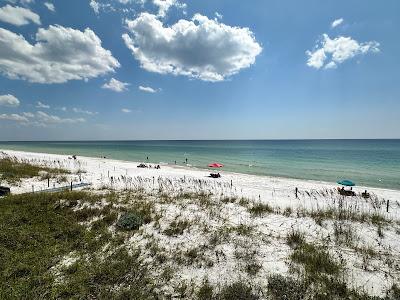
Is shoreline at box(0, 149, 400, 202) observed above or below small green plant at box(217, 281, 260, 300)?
below

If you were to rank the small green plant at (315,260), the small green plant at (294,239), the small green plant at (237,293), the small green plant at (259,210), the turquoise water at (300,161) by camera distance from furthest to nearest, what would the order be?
1. the turquoise water at (300,161)
2. the small green plant at (259,210)
3. the small green plant at (294,239)
4. the small green plant at (315,260)
5. the small green plant at (237,293)

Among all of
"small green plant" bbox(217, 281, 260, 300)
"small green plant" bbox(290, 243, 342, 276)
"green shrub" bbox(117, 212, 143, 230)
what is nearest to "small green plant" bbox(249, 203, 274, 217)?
"small green plant" bbox(290, 243, 342, 276)

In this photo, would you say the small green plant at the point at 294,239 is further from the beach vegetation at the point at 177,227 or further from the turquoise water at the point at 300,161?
the turquoise water at the point at 300,161

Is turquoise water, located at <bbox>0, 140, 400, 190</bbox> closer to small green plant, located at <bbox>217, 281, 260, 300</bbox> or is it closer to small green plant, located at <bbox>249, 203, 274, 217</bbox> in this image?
small green plant, located at <bbox>249, 203, 274, 217</bbox>

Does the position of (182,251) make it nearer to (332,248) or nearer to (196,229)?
(196,229)

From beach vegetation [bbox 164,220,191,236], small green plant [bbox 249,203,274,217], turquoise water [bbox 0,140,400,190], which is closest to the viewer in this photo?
beach vegetation [bbox 164,220,191,236]

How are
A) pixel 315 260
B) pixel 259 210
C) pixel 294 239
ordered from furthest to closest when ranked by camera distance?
pixel 259 210 < pixel 294 239 < pixel 315 260

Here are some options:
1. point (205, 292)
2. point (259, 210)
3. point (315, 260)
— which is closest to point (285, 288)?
point (315, 260)

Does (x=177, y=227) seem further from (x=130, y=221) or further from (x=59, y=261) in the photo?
(x=59, y=261)

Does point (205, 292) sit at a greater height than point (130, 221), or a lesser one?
lesser

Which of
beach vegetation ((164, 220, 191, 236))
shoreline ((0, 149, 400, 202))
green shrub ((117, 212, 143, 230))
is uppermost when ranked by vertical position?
green shrub ((117, 212, 143, 230))

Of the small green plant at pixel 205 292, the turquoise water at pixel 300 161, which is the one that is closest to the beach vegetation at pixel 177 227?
the small green plant at pixel 205 292

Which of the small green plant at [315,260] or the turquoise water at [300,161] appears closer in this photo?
the small green plant at [315,260]

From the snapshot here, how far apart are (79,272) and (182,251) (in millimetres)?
3155
